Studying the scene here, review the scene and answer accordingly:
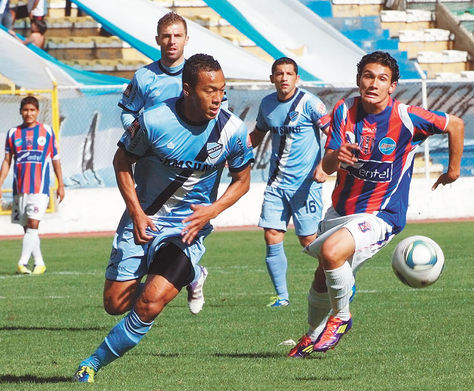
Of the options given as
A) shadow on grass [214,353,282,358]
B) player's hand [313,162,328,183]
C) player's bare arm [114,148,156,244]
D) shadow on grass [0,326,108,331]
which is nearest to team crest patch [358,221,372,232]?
player's hand [313,162,328,183]

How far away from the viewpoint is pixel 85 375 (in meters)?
6.12

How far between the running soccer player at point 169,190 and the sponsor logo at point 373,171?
1035 mm

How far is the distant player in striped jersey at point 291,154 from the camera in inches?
422

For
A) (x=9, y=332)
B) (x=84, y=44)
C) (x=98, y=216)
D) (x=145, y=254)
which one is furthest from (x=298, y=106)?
(x=84, y=44)

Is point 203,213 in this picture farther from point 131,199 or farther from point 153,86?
point 153,86

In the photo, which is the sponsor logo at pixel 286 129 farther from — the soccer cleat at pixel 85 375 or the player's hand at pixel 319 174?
the soccer cleat at pixel 85 375

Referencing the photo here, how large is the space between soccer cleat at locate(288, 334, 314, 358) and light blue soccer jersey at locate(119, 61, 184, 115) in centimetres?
233

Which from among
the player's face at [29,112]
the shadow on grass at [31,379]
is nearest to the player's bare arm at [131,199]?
the shadow on grass at [31,379]

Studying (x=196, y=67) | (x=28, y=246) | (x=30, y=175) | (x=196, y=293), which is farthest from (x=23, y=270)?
(x=196, y=67)

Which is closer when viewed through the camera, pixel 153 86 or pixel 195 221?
pixel 195 221

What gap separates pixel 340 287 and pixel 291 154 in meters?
4.23

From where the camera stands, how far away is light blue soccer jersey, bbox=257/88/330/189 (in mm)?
10781

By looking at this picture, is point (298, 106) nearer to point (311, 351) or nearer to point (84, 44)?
point (311, 351)

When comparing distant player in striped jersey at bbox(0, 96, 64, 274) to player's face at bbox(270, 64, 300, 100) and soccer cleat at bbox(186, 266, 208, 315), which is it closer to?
player's face at bbox(270, 64, 300, 100)
